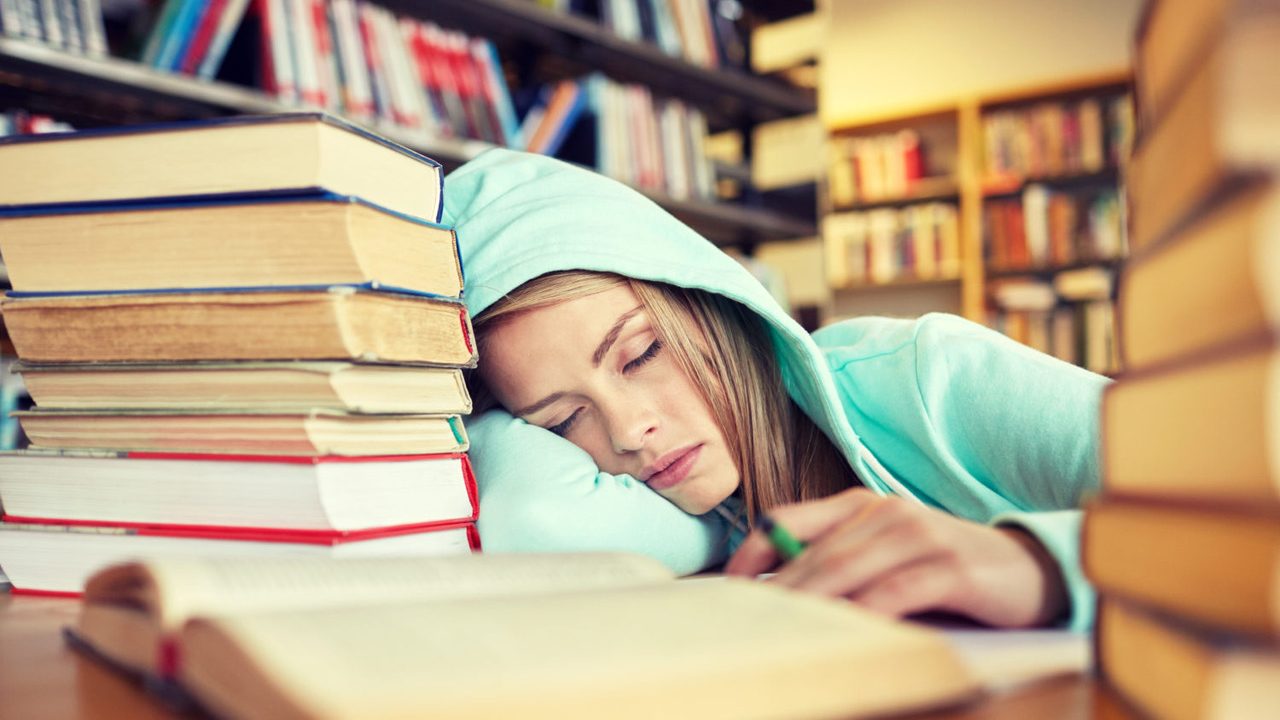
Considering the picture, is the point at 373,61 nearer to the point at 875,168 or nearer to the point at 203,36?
the point at 203,36

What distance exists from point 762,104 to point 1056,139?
1.81 m

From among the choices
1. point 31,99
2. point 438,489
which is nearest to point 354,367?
point 438,489

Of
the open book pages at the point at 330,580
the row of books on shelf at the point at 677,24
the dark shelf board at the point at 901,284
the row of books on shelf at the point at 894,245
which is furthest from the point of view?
the dark shelf board at the point at 901,284

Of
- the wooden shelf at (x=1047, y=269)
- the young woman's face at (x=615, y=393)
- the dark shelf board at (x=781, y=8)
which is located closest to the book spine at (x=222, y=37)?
→ the young woman's face at (x=615, y=393)

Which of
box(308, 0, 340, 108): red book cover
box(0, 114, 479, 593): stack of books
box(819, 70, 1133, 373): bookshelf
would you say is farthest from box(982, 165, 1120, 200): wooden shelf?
box(0, 114, 479, 593): stack of books

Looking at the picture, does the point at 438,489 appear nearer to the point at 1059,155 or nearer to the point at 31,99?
the point at 31,99

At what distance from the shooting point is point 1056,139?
165 inches

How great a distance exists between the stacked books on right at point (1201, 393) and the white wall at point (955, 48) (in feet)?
13.7

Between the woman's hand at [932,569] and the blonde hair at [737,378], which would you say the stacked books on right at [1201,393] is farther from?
the blonde hair at [737,378]

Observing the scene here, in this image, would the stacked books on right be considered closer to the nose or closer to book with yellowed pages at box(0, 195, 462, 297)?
book with yellowed pages at box(0, 195, 462, 297)

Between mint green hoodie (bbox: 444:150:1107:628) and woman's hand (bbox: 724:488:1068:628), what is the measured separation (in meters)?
0.32

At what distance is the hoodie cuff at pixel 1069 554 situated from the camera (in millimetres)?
468

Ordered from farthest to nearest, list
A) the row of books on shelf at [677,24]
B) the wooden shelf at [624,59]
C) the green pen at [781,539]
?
the row of books on shelf at [677,24]
the wooden shelf at [624,59]
the green pen at [781,539]

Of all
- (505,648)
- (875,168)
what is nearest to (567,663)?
(505,648)
